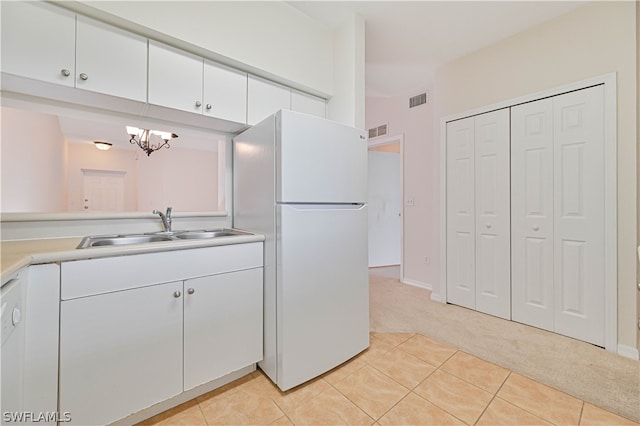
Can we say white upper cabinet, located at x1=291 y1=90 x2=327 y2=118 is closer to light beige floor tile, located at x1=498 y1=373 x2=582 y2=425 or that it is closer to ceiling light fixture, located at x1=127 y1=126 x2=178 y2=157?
ceiling light fixture, located at x1=127 y1=126 x2=178 y2=157

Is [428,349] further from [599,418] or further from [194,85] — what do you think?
[194,85]

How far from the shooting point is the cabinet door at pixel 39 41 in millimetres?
1184

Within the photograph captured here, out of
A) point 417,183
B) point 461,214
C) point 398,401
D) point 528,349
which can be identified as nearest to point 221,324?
point 398,401

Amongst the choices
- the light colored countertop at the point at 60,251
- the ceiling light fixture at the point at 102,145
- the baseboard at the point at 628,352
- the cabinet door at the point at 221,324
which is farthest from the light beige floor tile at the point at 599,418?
the ceiling light fixture at the point at 102,145

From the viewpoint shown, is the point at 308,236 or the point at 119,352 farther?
the point at 308,236

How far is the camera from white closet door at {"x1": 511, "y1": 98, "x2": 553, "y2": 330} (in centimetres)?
218

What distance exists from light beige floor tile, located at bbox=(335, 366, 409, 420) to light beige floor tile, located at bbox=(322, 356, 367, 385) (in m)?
0.03

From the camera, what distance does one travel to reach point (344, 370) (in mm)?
1698

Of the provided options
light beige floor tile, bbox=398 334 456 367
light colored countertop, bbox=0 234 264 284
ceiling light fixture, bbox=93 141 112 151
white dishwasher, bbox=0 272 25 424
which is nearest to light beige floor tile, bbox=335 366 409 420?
light beige floor tile, bbox=398 334 456 367

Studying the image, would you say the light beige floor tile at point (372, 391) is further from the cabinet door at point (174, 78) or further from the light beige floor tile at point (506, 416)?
the cabinet door at point (174, 78)

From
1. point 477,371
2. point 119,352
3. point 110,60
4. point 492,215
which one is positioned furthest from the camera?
point 492,215

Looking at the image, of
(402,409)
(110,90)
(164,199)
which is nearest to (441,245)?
(402,409)

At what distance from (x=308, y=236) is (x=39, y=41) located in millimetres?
1622

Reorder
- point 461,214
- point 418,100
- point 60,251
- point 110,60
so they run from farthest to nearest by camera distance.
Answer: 1. point 418,100
2. point 461,214
3. point 110,60
4. point 60,251
